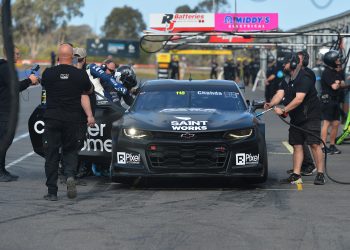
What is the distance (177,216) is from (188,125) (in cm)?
184

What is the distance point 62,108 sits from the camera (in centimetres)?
967

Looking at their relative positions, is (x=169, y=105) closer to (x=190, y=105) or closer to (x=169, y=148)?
(x=190, y=105)

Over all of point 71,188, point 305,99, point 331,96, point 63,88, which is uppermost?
point 63,88

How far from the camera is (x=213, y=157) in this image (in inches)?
393

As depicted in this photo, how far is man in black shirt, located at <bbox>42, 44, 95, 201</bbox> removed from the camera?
9602 millimetres

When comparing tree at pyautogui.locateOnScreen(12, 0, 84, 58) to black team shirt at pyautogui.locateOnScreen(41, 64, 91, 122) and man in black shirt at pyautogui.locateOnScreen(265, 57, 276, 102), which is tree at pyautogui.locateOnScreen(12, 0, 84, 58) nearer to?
man in black shirt at pyautogui.locateOnScreen(265, 57, 276, 102)

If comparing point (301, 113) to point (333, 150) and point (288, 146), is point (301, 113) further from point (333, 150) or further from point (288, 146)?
point (288, 146)

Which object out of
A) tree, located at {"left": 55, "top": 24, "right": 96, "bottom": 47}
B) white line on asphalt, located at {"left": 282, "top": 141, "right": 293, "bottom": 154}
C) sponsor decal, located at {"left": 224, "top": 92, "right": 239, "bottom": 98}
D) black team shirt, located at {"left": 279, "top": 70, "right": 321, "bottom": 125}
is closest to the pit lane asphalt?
black team shirt, located at {"left": 279, "top": 70, "right": 321, "bottom": 125}

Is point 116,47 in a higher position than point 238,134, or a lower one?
lower

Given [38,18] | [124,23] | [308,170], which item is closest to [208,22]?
[308,170]

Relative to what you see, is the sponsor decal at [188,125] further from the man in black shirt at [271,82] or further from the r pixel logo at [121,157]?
the man in black shirt at [271,82]

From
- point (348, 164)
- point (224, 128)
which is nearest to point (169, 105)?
point (224, 128)

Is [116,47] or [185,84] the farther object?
[116,47]

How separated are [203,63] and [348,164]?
3536 inches
